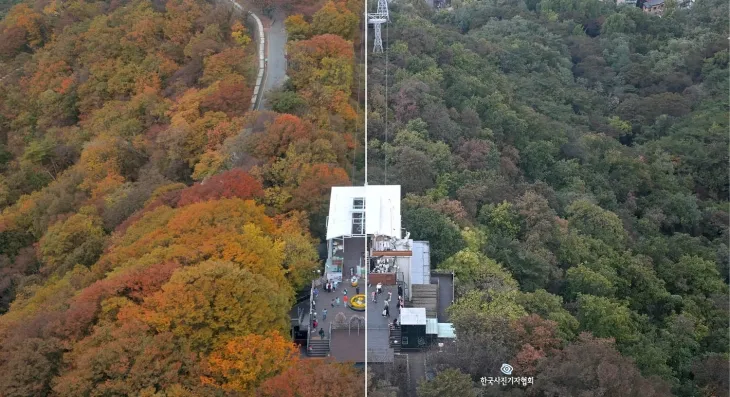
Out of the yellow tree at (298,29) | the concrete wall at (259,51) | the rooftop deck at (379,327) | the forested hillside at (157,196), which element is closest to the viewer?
the forested hillside at (157,196)

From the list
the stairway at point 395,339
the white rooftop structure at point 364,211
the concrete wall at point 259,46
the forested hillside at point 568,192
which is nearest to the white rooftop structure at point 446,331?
the forested hillside at point 568,192

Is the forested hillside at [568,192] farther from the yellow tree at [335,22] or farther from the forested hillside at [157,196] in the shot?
the forested hillside at [157,196]

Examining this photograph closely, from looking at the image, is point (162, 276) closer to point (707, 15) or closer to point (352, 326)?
point (352, 326)

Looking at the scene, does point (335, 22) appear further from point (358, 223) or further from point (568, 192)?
point (358, 223)

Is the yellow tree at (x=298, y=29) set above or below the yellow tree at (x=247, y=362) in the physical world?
above

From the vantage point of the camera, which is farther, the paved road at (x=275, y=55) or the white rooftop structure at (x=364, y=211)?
the paved road at (x=275, y=55)

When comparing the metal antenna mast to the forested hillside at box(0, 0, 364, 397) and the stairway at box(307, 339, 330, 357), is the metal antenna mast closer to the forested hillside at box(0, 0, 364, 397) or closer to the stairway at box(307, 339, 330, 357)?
the forested hillside at box(0, 0, 364, 397)

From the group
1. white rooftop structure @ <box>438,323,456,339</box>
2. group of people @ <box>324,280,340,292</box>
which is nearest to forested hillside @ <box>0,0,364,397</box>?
group of people @ <box>324,280,340,292</box>
